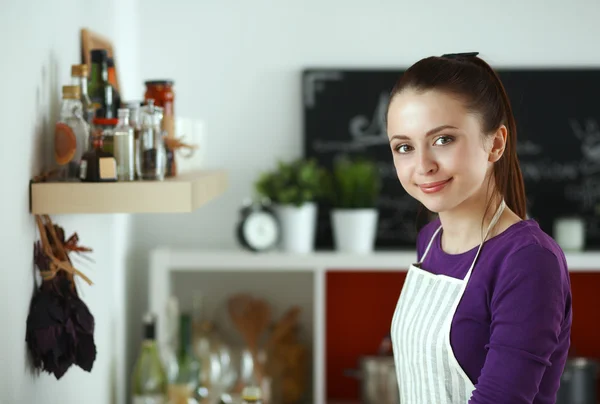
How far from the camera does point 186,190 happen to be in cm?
156

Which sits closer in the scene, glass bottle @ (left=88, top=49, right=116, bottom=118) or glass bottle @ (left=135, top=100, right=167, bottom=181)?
glass bottle @ (left=135, top=100, right=167, bottom=181)

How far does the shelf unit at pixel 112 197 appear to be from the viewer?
151 cm

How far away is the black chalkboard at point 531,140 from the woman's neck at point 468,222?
1.56 m

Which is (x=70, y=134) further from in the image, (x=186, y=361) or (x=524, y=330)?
(x=186, y=361)

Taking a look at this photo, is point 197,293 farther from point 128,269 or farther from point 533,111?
point 533,111

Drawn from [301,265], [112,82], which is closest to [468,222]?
[112,82]

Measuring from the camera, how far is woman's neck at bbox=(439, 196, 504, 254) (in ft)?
4.35

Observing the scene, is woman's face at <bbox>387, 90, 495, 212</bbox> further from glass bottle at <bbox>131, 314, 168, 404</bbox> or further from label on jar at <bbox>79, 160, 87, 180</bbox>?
glass bottle at <bbox>131, 314, 168, 404</bbox>

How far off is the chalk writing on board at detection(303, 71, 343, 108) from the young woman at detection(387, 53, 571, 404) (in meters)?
1.58

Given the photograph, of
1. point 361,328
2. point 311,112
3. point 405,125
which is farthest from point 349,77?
point 405,125

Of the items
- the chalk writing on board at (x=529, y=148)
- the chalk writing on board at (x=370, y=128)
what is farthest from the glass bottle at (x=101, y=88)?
the chalk writing on board at (x=529, y=148)

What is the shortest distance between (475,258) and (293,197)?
1.48 m

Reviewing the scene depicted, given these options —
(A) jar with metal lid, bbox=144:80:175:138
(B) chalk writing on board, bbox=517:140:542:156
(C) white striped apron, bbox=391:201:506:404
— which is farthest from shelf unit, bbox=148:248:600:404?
(C) white striped apron, bbox=391:201:506:404

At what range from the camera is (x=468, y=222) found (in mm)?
1353
